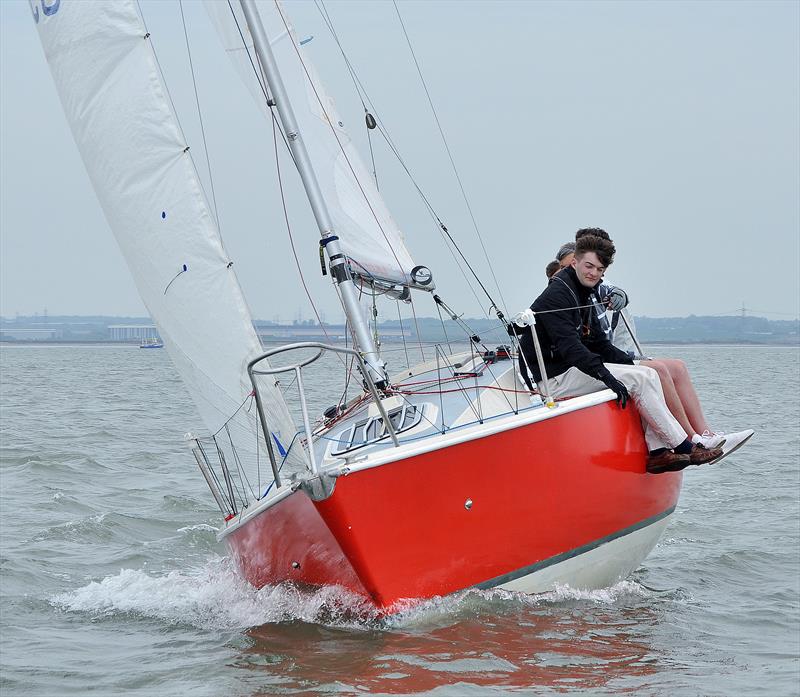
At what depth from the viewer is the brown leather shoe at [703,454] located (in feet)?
21.2

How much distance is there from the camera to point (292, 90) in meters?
8.43

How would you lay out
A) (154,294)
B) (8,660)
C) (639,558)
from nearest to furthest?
(8,660)
(154,294)
(639,558)

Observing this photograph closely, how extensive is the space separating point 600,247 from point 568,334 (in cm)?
57

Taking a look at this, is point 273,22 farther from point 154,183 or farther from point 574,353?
point 574,353

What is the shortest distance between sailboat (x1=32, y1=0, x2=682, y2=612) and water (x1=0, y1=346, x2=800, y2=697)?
23 centimetres

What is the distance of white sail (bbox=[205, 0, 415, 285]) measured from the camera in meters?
7.92

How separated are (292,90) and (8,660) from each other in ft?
15.3

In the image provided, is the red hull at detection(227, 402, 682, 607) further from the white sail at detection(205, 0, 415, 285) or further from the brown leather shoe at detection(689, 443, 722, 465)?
the white sail at detection(205, 0, 415, 285)

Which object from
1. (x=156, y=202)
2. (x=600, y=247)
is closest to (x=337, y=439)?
(x=156, y=202)

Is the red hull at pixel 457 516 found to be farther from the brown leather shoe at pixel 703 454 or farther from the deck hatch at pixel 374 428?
the deck hatch at pixel 374 428

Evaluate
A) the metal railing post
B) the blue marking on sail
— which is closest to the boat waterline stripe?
the metal railing post

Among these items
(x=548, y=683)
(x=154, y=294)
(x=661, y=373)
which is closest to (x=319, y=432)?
(x=154, y=294)

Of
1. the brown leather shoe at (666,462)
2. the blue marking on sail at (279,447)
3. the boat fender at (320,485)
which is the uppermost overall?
the blue marking on sail at (279,447)

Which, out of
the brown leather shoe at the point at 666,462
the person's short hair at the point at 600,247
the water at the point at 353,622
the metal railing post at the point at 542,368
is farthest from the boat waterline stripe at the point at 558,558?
the person's short hair at the point at 600,247
